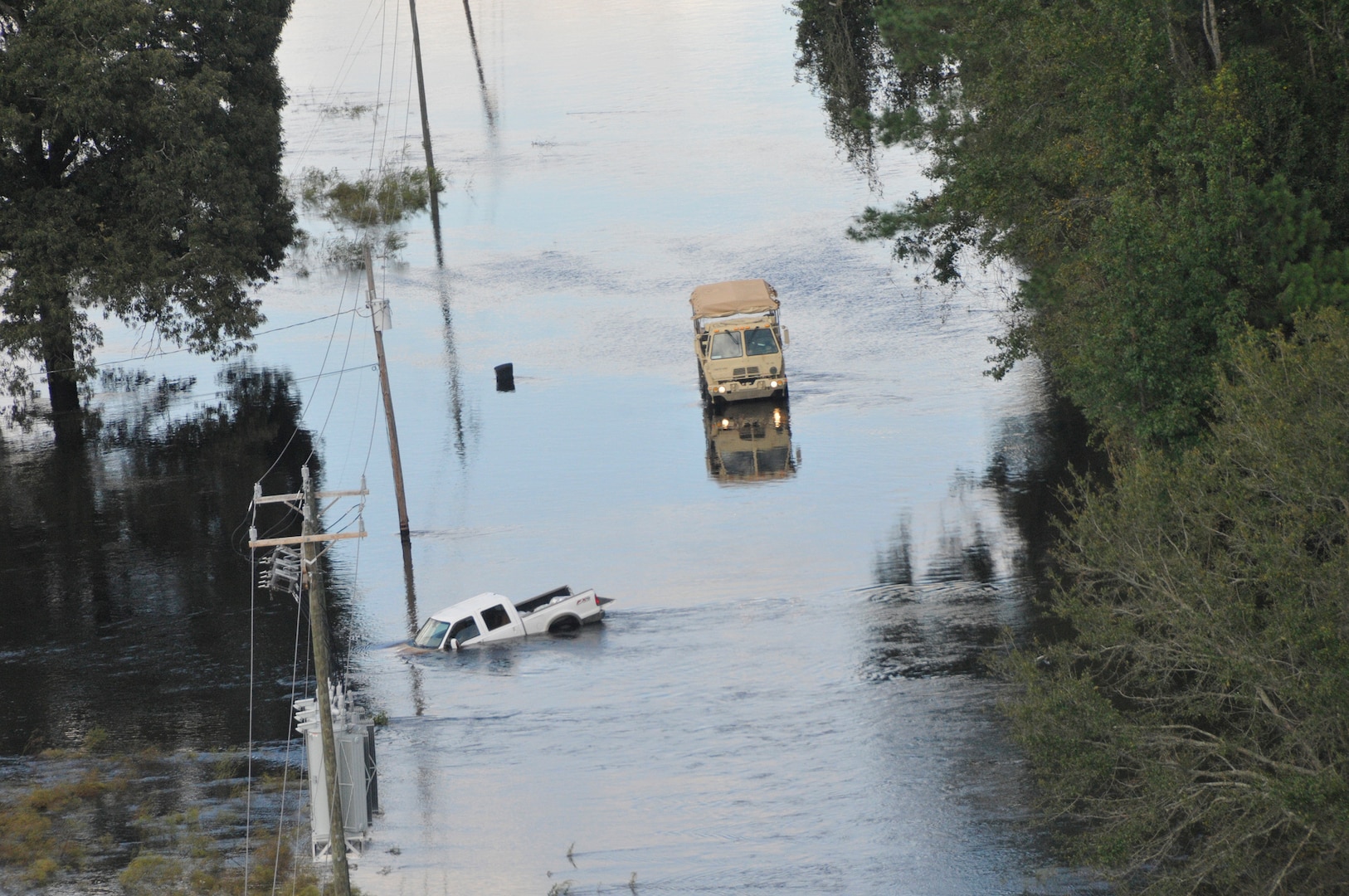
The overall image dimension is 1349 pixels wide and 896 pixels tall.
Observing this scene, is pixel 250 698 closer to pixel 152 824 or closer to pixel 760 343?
pixel 152 824

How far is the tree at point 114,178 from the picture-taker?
4366cm

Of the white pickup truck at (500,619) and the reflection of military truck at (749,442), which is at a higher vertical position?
→ the reflection of military truck at (749,442)

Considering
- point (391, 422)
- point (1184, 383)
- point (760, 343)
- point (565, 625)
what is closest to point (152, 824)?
point (565, 625)

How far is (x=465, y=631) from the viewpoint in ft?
98.6

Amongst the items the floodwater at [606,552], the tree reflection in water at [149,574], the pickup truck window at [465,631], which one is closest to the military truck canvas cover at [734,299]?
the floodwater at [606,552]

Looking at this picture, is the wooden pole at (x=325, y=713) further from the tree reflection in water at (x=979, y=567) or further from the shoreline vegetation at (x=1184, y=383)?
the tree reflection in water at (x=979, y=567)

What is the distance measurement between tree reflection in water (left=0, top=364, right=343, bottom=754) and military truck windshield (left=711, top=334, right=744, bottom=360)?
13.1 metres

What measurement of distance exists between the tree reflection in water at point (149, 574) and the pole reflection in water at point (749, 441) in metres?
12.1

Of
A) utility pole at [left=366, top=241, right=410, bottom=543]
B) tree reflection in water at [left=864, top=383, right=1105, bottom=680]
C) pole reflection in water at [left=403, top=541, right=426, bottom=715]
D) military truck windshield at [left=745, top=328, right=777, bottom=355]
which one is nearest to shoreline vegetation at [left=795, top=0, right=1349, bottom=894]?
tree reflection in water at [left=864, top=383, right=1105, bottom=680]

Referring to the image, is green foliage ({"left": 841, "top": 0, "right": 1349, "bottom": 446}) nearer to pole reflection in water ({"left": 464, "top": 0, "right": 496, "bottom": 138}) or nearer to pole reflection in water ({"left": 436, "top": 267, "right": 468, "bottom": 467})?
pole reflection in water ({"left": 436, "top": 267, "right": 468, "bottom": 467})

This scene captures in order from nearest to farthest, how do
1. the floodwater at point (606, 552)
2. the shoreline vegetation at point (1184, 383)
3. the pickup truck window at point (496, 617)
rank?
the shoreline vegetation at point (1184, 383) → the floodwater at point (606, 552) → the pickup truck window at point (496, 617)

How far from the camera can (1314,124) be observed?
25.6 meters

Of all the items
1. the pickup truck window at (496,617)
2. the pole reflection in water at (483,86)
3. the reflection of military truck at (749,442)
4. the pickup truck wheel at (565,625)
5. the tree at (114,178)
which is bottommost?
the pickup truck wheel at (565,625)

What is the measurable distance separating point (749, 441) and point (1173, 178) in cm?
1987
